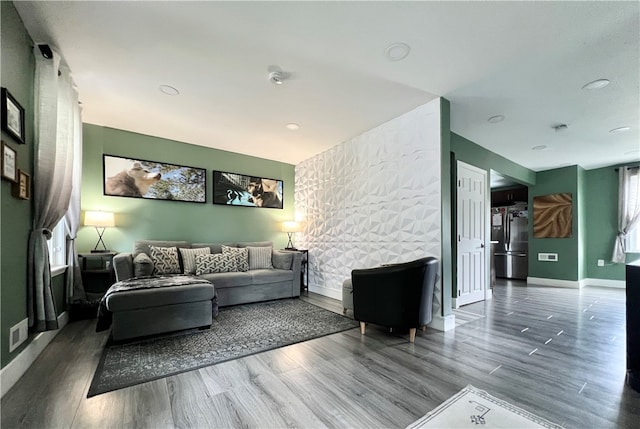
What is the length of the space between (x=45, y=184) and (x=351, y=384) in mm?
2974

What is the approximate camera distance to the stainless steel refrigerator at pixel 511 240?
632 cm

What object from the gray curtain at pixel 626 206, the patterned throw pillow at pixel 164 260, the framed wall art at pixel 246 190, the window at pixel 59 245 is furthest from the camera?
the gray curtain at pixel 626 206

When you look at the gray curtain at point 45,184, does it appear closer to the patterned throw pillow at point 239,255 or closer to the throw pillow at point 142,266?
the throw pillow at point 142,266

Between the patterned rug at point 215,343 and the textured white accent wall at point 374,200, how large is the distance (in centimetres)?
113

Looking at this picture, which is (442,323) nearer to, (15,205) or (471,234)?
(471,234)

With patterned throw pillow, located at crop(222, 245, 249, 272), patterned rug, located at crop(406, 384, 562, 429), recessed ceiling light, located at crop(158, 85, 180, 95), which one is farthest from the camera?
patterned throw pillow, located at crop(222, 245, 249, 272)

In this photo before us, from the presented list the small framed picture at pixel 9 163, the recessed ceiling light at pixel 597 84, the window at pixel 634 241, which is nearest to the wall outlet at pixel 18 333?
the small framed picture at pixel 9 163

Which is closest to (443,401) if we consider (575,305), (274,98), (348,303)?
(348,303)

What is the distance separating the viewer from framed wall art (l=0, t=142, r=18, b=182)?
169cm

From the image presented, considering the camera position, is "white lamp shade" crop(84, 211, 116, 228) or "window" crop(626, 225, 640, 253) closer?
"white lamp shade" crop(84, 211, 116, 228)

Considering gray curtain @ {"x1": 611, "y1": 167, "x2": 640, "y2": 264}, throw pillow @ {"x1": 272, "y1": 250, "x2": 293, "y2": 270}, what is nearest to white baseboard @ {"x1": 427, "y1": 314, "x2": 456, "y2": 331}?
throw pillow @ {"x1": 272, "y1": 250, "x2": 293, "y2": 270}

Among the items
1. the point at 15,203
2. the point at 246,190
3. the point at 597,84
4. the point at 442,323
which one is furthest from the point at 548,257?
the point at 15,203

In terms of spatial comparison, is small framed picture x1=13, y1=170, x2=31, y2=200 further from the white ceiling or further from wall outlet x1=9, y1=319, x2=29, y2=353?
the white ceiling

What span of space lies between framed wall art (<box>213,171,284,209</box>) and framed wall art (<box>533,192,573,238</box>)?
19.7ft
